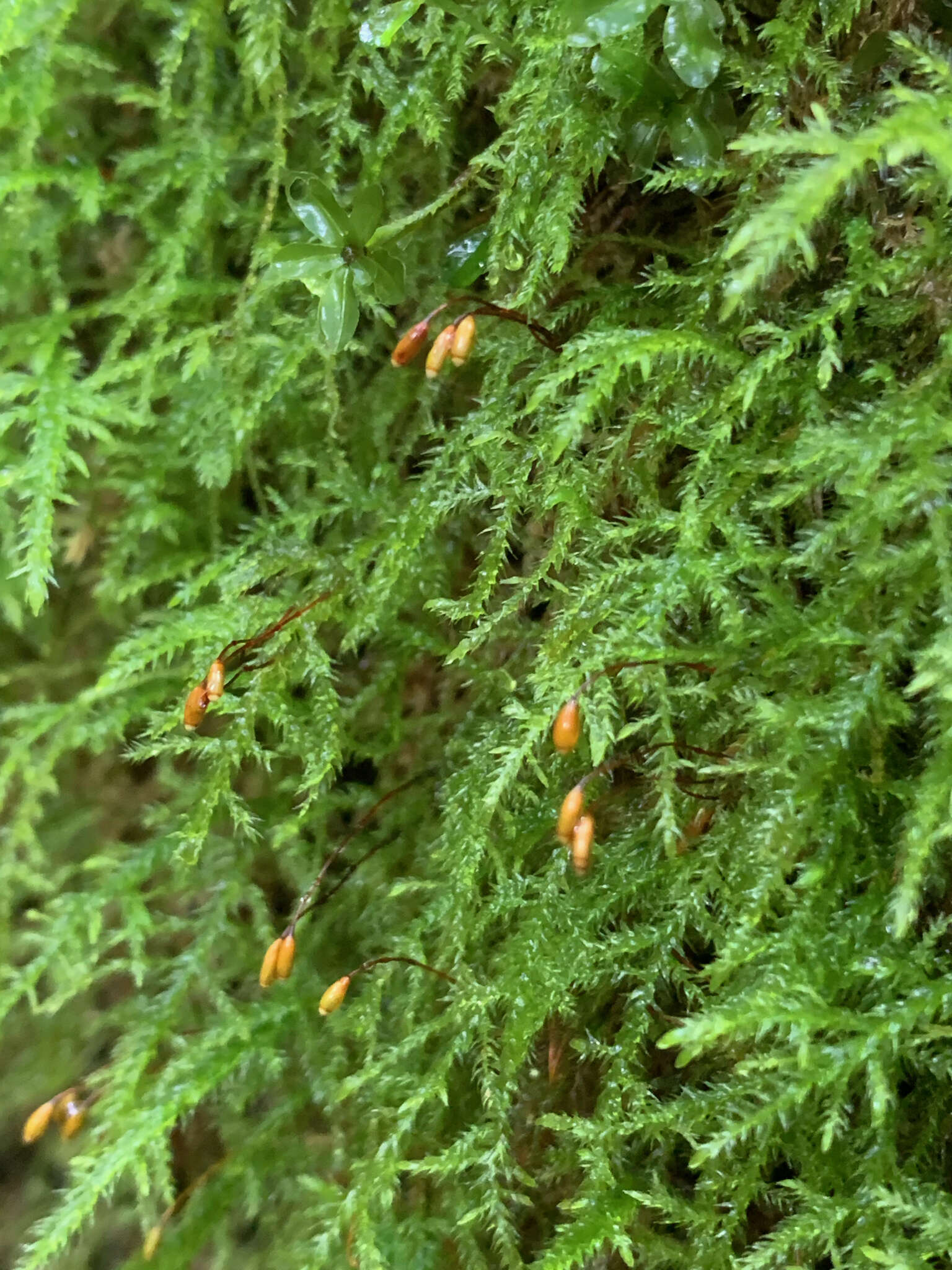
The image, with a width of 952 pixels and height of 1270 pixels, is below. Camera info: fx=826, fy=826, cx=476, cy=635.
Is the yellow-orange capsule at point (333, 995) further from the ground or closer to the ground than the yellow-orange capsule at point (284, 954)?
closer to the ground

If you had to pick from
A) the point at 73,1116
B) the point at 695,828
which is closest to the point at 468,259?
the point at 695,828

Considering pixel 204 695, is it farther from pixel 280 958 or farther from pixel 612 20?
pixel 612 20

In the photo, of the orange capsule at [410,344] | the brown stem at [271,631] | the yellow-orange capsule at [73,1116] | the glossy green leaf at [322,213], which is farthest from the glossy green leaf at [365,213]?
the yellow-orange capsule at [73,1116]

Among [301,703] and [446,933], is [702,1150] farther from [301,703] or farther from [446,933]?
[301,703]

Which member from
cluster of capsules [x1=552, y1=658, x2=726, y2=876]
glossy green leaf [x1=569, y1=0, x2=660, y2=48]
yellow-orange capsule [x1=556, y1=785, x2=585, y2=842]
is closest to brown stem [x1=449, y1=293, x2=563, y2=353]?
glossy green leaf [x1=569, y1=0, x2=660, y2=48]

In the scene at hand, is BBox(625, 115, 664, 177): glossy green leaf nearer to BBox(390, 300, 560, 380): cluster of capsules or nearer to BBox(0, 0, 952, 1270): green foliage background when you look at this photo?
BBox(0, 0, 952, 1270): green foliage background

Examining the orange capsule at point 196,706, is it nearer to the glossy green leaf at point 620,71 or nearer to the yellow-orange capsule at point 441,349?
the yellow-orange capsule at point 441,349
